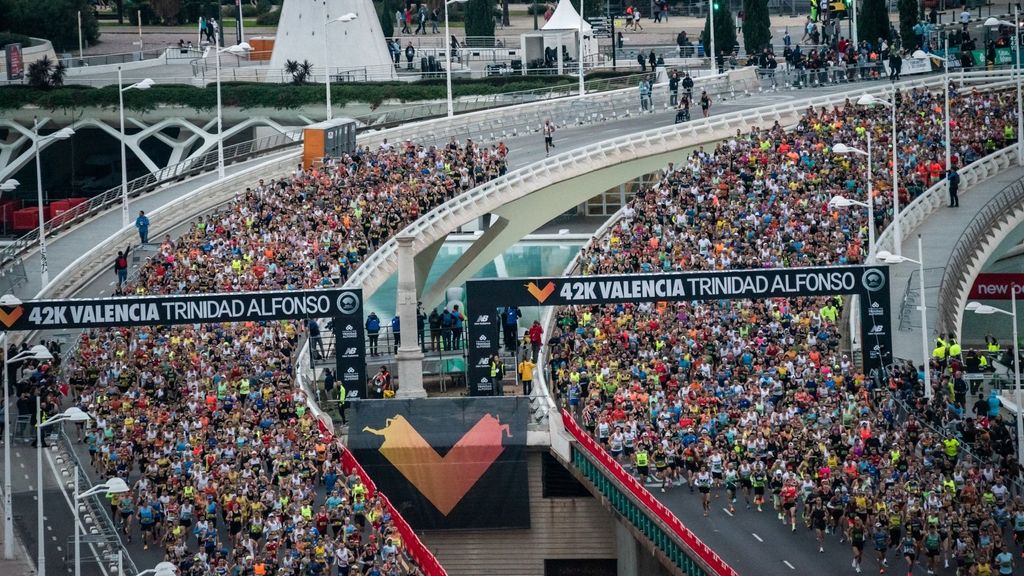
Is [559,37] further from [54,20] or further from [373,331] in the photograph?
[373,331]

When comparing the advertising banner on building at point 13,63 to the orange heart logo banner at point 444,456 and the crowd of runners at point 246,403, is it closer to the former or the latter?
the crowd of runners at point 246,403

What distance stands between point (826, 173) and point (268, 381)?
68.6 feet

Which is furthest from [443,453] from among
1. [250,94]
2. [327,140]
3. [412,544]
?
[250,94]

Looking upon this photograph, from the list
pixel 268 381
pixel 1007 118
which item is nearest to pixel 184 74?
pixel 1007 118

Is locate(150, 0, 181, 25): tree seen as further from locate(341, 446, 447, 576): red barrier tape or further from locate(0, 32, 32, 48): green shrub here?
locate(341, 446, 447, 576): red barrier tape

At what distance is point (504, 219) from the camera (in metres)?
75.9

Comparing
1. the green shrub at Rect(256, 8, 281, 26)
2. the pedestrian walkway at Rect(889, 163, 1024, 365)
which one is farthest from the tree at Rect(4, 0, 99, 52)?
the pedestrian walkway at Rect(889, 163, 1024, 365)

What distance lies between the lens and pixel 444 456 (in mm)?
54312

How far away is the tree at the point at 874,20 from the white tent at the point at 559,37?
13.3m

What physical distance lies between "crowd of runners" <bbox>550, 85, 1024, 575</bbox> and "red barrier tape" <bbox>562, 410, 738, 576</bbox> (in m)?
0.35

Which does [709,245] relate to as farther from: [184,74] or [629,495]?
[184,74]

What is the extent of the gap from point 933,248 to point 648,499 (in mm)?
17710

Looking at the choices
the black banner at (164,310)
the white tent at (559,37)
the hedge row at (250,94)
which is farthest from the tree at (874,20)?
the black banner at (164,310)

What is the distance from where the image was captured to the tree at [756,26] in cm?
10056
